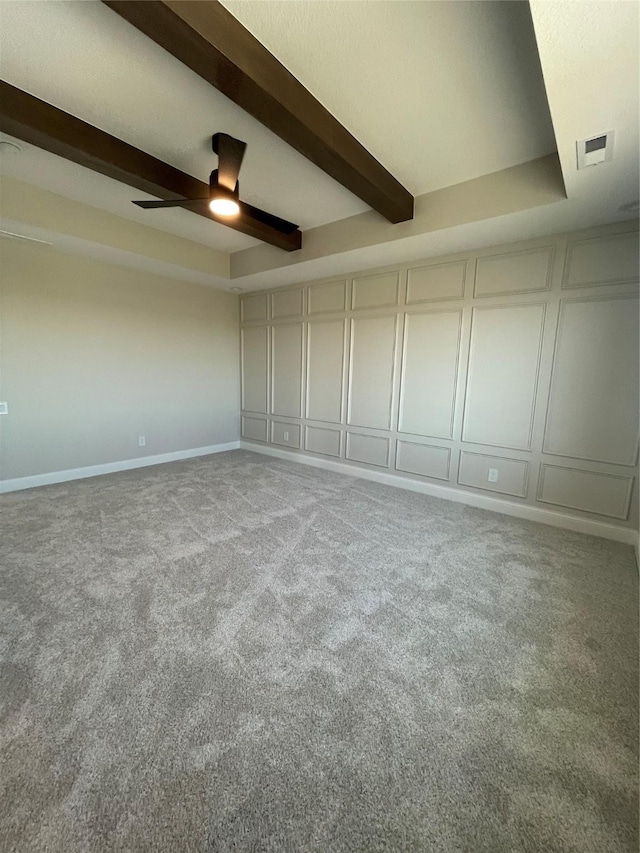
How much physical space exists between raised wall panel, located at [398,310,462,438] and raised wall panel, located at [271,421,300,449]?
5.37 ft

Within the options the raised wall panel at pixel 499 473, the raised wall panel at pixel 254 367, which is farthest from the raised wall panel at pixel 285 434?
the raised wall panel at pixel 499 473

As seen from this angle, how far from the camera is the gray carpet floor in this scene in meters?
1.03

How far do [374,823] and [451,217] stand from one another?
343 cm

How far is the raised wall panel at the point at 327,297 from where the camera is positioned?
4.21 m

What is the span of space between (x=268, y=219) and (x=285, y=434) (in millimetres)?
2777

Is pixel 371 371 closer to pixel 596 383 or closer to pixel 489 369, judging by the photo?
pixel 489 369

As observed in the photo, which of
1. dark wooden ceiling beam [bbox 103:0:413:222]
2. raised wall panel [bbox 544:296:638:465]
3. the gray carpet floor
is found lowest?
the gray carpet floor

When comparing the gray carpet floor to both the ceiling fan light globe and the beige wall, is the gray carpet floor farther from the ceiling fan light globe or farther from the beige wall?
the ceiling fan light globe

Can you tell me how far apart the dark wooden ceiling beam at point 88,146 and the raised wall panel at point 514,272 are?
2.25 metres

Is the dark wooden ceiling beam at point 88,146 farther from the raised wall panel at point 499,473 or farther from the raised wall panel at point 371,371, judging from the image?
the raised wall panel at point 499,473

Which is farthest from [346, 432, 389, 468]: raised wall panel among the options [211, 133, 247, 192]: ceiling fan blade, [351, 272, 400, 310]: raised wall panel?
[211, 133, 247, 192]: ceiling fan blade

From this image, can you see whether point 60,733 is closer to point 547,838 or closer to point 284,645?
point 284,645

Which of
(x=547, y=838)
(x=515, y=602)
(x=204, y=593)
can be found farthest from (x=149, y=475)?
(x=547, y=838)

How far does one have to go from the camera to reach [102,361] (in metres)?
4.10
